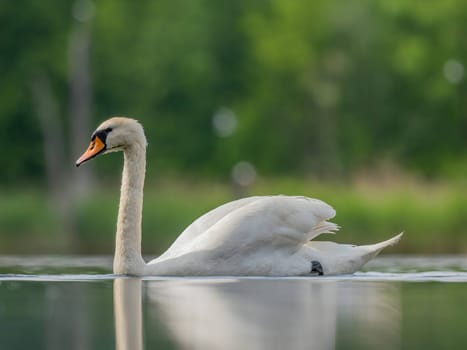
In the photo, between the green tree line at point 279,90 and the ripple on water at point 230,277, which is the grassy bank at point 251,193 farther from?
the green tree line at point 279,90

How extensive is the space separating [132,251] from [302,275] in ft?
4.17

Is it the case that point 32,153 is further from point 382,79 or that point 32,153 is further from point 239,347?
point 239,347

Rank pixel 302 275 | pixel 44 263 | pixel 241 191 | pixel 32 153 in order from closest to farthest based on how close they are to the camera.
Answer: pixel 302 275 → pixel 44 263 → pixel 241 191 → pixel 32 153

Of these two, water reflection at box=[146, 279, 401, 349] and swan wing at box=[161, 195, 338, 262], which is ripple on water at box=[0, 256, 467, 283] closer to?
swan wing at box=[161, 195, 338, 262]

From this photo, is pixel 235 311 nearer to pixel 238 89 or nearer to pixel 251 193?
pixel 251 193

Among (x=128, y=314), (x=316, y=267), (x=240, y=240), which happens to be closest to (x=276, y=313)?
(x=128, y=314)

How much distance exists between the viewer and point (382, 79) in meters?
50.2

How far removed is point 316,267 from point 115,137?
1858 mm

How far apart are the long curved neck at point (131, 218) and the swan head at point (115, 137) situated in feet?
0.19

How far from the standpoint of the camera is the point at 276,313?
923 cm

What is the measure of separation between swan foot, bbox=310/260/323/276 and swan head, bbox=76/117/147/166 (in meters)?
1.70

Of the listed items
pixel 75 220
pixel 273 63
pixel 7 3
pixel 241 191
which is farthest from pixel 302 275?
pixel 273 63

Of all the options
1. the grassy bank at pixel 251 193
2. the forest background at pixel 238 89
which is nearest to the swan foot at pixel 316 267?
the grassy bank at pixel 251 193

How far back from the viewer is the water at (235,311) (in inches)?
312
